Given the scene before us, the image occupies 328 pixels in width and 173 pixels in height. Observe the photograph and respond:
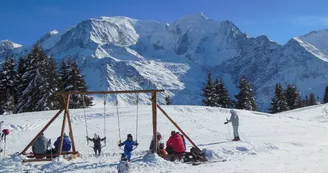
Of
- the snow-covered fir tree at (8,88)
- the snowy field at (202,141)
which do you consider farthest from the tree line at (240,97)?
the snow-covered fir tree at (8,88)

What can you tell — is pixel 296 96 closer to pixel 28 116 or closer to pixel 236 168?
pixel 28 116

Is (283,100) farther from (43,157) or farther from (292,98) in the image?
(43,157)

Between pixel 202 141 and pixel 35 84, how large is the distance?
1167 inches

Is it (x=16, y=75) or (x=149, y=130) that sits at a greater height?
(x=16, y=75)

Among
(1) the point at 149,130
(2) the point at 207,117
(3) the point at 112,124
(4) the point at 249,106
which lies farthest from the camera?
(4) the point at 249,106

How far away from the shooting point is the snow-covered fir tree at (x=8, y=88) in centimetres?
4688

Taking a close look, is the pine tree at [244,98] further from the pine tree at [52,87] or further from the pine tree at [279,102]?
the pine tree at [52,87]

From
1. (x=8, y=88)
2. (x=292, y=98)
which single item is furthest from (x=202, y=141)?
(x=292, y=98)

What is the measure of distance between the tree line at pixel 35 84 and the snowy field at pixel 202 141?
506 inches

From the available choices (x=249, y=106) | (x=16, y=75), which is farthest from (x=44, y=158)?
(x=249, y=106)

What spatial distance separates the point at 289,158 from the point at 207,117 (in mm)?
16226

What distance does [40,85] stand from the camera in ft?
151

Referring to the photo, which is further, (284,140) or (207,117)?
(207,117)

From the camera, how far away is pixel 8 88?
47.4 metres
